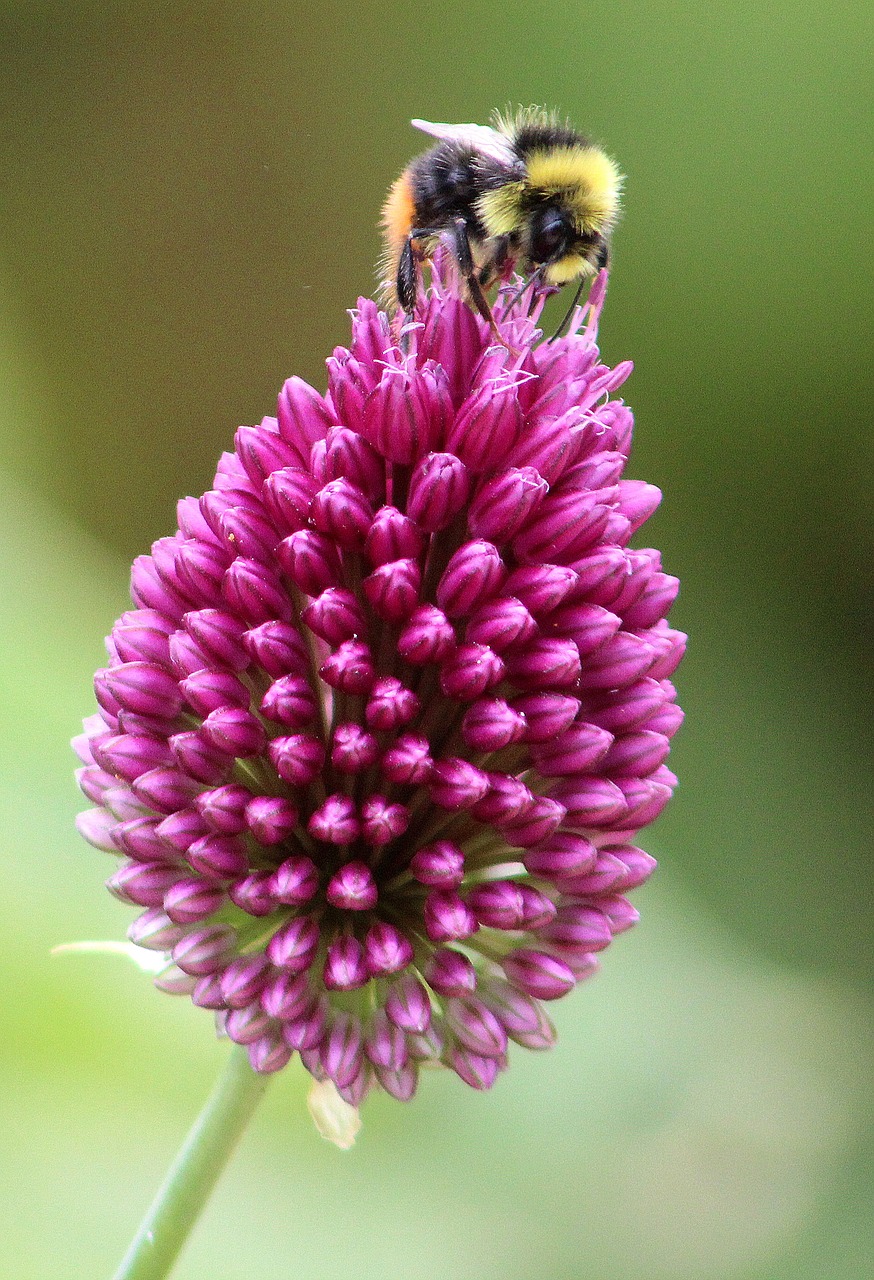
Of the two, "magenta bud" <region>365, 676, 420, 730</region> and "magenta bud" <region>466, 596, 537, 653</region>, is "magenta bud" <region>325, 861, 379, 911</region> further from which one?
"magenta bud" <region>466, 596, 537, 653</region>

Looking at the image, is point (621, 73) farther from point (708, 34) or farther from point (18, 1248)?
point (18, 1248)

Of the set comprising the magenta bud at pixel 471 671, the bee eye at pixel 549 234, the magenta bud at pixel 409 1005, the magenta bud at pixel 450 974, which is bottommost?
the magenta bud at pixel 409 1005

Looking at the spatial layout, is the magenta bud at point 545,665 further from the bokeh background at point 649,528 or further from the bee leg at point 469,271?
the bokeh background at point 649,528

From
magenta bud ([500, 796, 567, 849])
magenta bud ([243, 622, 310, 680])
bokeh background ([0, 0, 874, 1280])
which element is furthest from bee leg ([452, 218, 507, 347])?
bokeh background ([0, 0, 874, 1280])

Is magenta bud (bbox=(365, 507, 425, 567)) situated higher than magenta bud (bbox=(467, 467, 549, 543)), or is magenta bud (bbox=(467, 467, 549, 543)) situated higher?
magenta bud (bbox=(467, 467, 549, 543))

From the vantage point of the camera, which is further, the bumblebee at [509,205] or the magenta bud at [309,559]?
the bumblebee at [509,205]

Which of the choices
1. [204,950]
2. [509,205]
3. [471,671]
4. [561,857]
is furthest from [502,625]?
[509,205]

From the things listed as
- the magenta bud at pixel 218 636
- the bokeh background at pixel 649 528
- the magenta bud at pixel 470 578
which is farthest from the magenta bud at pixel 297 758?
the bokeh background at pixel 649 528
